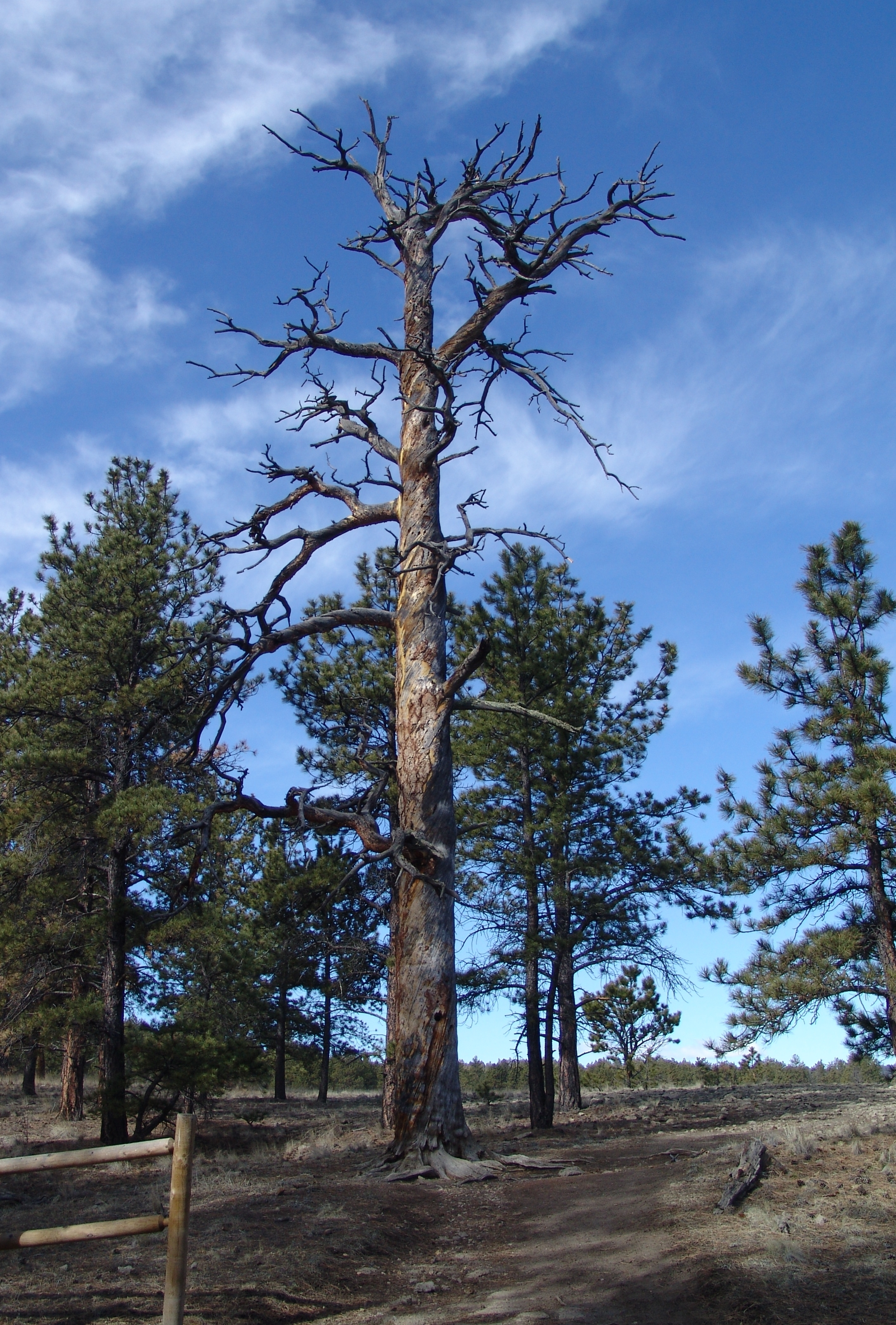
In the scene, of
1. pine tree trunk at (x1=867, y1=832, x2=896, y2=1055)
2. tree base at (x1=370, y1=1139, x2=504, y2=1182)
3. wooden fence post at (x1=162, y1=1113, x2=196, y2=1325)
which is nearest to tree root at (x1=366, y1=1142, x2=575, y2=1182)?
tree base at (x1=370, y1=1139, x2=504, y2=1182)

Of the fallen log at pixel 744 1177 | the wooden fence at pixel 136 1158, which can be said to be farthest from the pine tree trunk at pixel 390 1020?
the wooden fence at pixel 136 1158

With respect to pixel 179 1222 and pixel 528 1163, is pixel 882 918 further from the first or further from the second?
pixel 179 1222

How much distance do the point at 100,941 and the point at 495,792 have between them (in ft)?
23.6

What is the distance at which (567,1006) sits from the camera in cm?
1673

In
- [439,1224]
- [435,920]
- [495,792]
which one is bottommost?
[439,1224]

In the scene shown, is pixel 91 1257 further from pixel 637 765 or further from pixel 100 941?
pixel 637 765

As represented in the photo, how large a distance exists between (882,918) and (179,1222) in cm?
1122

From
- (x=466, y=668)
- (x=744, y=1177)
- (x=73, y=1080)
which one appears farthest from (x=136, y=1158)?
(x=73, y=1080)

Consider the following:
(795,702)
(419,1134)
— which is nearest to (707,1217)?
(419,1134)

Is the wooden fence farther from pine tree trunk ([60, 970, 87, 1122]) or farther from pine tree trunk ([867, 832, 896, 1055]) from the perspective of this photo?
pine tree trunk ([60, 970, 87, 1122])

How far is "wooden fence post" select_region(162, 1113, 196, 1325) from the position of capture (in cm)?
360

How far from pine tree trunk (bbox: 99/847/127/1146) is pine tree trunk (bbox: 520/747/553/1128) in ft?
20.9

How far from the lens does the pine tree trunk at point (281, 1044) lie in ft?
84.2

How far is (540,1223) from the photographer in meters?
5.82
